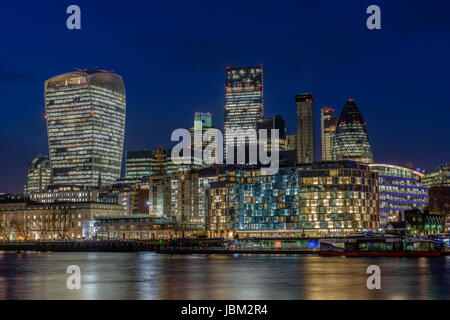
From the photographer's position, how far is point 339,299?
56.3 m

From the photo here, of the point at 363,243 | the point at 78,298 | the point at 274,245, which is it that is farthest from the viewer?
the point at 274,245

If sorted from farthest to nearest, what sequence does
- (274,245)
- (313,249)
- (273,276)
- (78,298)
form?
1. (274,245)
2. (313,249)
3. (273,276)
4. (78,298)

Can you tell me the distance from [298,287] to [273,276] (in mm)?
16039
